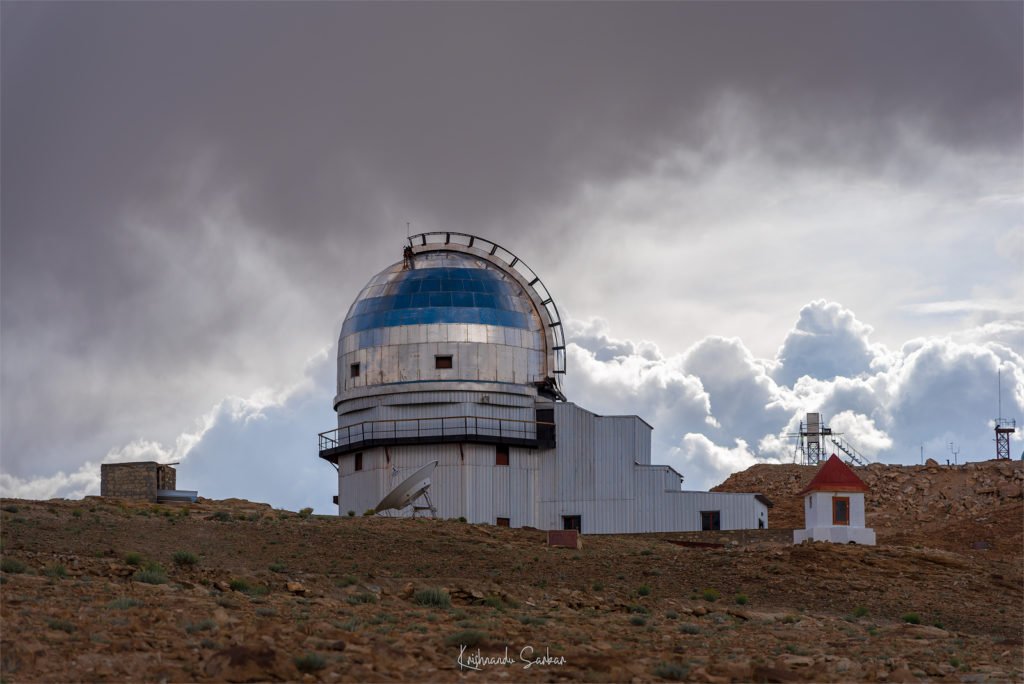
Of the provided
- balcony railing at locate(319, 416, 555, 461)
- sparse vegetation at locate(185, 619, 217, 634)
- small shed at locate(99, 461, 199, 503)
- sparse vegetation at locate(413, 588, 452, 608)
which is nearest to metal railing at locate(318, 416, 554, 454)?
balcony railing at locate(319, 416, 555, 461)

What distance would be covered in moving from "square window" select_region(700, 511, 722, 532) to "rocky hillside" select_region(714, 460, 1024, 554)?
30.4 ft

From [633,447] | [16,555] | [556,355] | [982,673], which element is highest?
[556,355]

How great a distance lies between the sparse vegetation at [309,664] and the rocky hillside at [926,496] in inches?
1630

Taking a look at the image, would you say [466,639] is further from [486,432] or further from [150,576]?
[486,432]

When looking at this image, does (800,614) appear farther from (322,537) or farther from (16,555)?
(16,555)

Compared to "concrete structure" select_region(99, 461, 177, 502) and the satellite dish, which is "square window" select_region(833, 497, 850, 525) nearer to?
the satellite dish

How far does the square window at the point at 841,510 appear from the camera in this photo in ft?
145

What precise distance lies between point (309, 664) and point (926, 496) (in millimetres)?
52540

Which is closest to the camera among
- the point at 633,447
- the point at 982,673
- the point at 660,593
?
the point at 982,673

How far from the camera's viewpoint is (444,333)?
50.8m

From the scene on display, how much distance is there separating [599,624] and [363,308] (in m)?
28.3

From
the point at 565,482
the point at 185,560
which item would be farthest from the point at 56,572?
the point at 565,482

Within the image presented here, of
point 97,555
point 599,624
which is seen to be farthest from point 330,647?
point 97,555

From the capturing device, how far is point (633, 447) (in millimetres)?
51469
